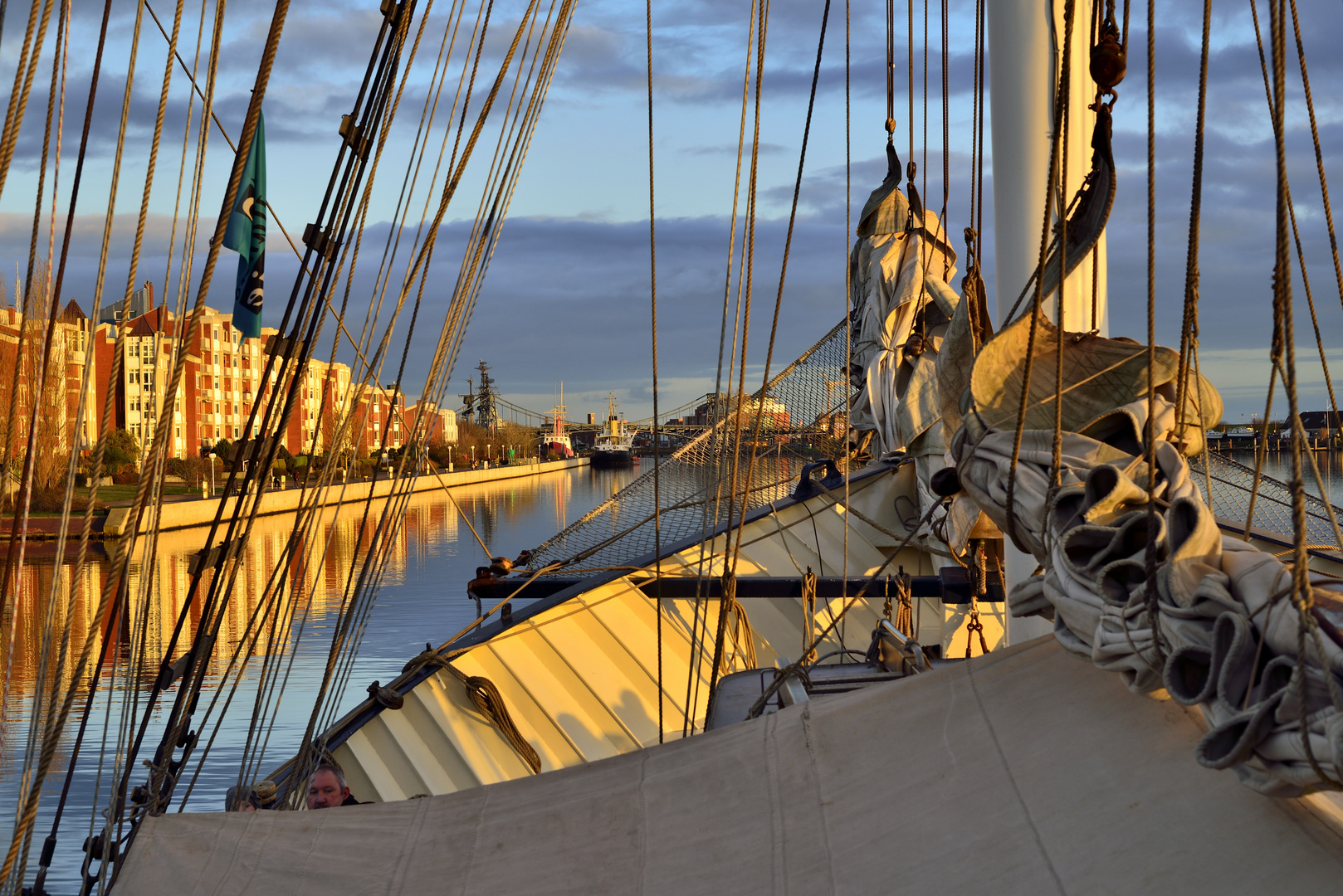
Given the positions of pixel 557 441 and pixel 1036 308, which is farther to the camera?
pixel 557 441

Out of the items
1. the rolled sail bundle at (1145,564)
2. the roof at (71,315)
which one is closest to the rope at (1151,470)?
the rolled sail bundle at (1145,564)

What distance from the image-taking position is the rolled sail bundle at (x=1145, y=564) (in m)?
1.18

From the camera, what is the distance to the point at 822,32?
5.12 metres

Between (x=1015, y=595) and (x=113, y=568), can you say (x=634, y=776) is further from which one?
(x=113, y=568)

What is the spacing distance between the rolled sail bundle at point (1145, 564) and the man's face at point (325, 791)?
2.59m

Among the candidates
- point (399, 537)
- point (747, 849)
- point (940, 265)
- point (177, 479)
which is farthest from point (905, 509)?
point (177, 479)

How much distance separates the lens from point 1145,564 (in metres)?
1.47

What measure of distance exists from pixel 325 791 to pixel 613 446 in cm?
9580

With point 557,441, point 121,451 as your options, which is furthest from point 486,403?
point 121,451

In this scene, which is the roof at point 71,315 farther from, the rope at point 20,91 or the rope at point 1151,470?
the rope at point 1151,470

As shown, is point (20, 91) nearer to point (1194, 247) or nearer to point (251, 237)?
point (1194, 247)

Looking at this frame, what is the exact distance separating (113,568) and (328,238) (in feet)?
4.61

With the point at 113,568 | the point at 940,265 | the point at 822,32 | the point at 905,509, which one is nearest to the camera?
the point at 113,568

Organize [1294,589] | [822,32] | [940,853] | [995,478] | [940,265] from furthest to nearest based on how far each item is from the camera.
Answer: [940,265] → [822,32] → [995,478] → [940,853] → [1294,589]
